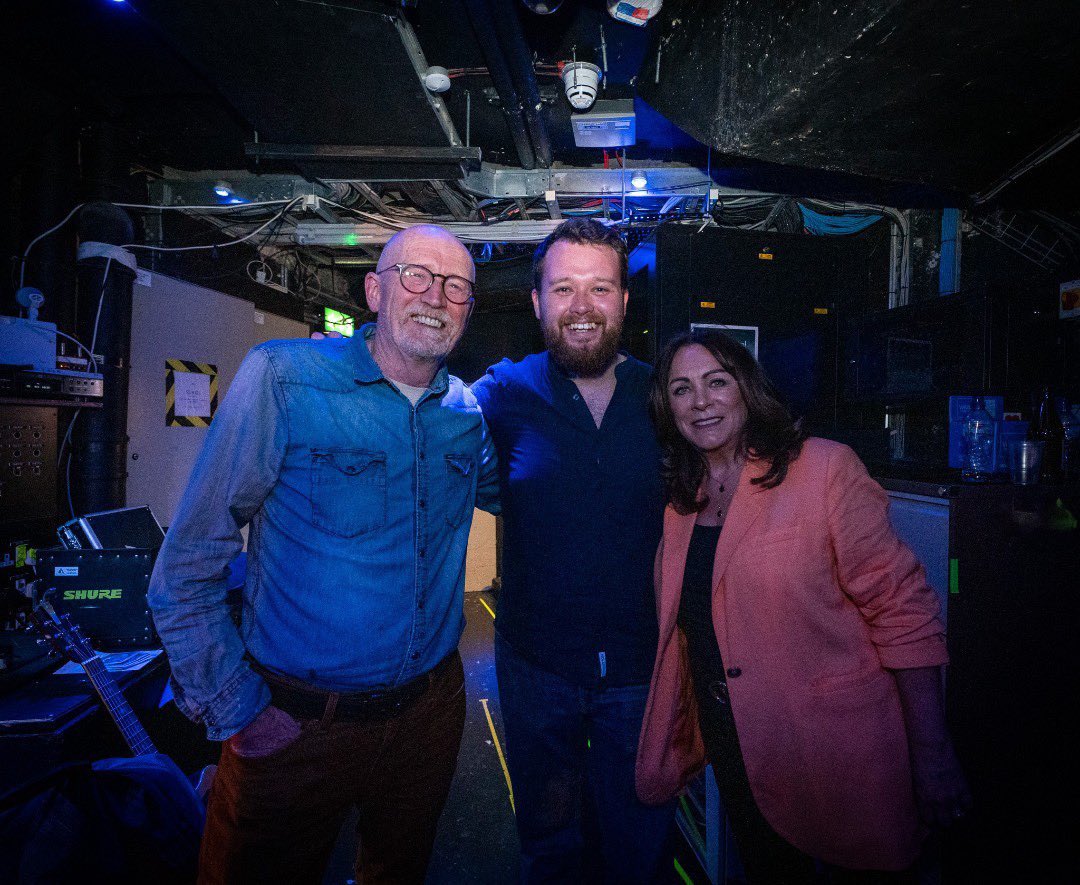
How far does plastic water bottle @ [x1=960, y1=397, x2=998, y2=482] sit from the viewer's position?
2.36m

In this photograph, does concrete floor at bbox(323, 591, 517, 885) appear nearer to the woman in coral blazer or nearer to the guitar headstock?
the woman in coral blazer

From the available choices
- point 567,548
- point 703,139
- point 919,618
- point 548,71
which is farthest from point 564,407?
point 548,71

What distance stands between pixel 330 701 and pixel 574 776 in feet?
2.93

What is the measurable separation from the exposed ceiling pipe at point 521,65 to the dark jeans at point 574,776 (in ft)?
8.22

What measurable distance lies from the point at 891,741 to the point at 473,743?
2.72m

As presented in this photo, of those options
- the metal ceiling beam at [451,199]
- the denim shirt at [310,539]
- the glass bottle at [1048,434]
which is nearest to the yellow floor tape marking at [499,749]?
the denim shirt at [310,539]

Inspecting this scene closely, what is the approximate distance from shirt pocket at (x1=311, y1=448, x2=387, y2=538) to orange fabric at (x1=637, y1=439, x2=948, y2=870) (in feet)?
3.24

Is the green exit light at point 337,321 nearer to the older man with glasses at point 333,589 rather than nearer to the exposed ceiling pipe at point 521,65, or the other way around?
the exposed ceiling pipe at point 521,65

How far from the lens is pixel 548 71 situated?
2697 millimetres

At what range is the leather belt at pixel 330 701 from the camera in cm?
134

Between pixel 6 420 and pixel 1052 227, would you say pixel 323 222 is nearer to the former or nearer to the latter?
pixel 6 420

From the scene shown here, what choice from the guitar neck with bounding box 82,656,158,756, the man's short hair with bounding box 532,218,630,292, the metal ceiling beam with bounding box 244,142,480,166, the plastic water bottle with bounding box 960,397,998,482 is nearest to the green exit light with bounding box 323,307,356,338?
the metal ceiling beam with bounding box 244,142,480,166

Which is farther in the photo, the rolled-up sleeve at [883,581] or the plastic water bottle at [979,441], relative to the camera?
the plastic water bottle at [979,441]

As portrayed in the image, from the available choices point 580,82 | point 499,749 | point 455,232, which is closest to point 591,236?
point 580,82
